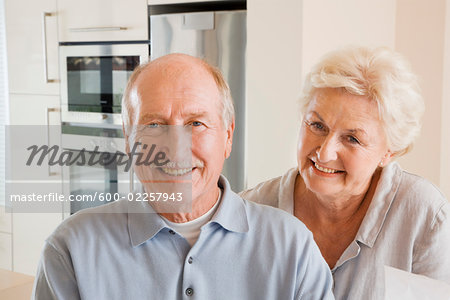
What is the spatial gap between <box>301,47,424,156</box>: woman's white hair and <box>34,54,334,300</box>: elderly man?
43cm

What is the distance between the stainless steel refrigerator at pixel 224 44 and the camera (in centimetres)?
246

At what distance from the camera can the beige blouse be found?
1.48 meters

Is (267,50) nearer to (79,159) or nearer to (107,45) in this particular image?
(107,45)

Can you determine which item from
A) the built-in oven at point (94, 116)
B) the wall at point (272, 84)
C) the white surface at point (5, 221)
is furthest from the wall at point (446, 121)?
the white surface at point (5, 221)

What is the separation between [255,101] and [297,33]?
36 centimetres

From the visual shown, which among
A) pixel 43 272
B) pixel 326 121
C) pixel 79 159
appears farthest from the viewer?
pixel 79 159

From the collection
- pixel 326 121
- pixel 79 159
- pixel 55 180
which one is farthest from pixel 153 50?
pixel 326 121

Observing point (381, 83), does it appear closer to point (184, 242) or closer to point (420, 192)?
point (420, 192)

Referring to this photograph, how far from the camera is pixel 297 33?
2.21 meters

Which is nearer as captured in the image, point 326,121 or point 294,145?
point 326,121

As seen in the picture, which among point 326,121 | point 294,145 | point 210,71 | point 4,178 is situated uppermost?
point 210,71

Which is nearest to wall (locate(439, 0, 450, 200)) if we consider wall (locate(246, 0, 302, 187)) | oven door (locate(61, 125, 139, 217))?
wall (locate(246, 0, 302, 187))

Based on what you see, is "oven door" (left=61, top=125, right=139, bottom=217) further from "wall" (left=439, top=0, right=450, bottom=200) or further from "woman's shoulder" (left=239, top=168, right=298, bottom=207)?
"wall" (left=439, top=0, right=450, bottom=200)

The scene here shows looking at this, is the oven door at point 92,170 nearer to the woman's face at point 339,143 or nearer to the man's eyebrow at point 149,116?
the woman's face at point 339,143
